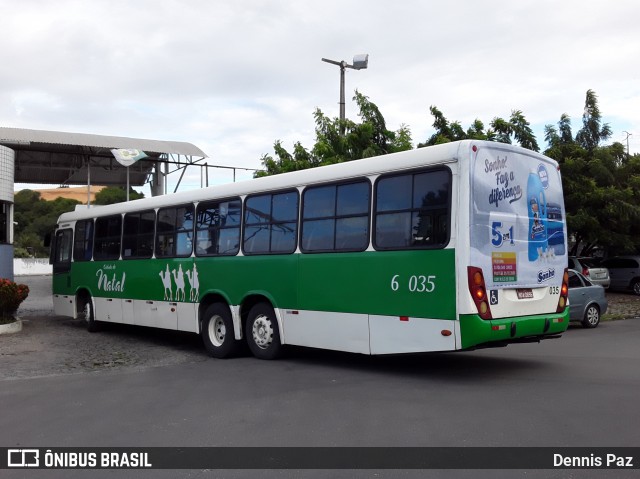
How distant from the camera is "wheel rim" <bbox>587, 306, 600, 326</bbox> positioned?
16.9 meters

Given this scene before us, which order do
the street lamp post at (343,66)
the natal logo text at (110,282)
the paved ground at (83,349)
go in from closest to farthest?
the paved ground at (83,349) → the natal logo text at (110,282) → the street lamp post at (343,66)

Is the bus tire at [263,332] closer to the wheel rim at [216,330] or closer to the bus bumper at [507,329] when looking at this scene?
the wheel rim at [216,330]

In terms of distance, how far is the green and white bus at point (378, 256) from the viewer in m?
8.44

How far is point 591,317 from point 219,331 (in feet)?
32.4

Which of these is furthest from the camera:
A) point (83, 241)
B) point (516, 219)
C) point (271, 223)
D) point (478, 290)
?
point (83, 241)

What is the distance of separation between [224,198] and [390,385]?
197 inches

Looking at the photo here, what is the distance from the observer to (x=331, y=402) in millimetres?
7695

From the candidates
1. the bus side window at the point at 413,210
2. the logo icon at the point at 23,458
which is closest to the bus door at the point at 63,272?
the bus side window at the point at 413,210

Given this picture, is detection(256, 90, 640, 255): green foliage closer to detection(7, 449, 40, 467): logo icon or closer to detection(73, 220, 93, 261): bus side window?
detection(73, 220, 93, 261): bus side window

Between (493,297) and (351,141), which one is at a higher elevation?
(351,141)

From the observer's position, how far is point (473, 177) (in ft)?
27.6

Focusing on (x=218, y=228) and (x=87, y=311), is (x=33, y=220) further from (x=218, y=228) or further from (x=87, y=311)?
(x=218, y=228)

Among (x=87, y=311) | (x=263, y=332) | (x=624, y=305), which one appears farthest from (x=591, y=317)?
(x=87, y=311)

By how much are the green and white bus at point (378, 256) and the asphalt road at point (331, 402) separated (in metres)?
0.67
